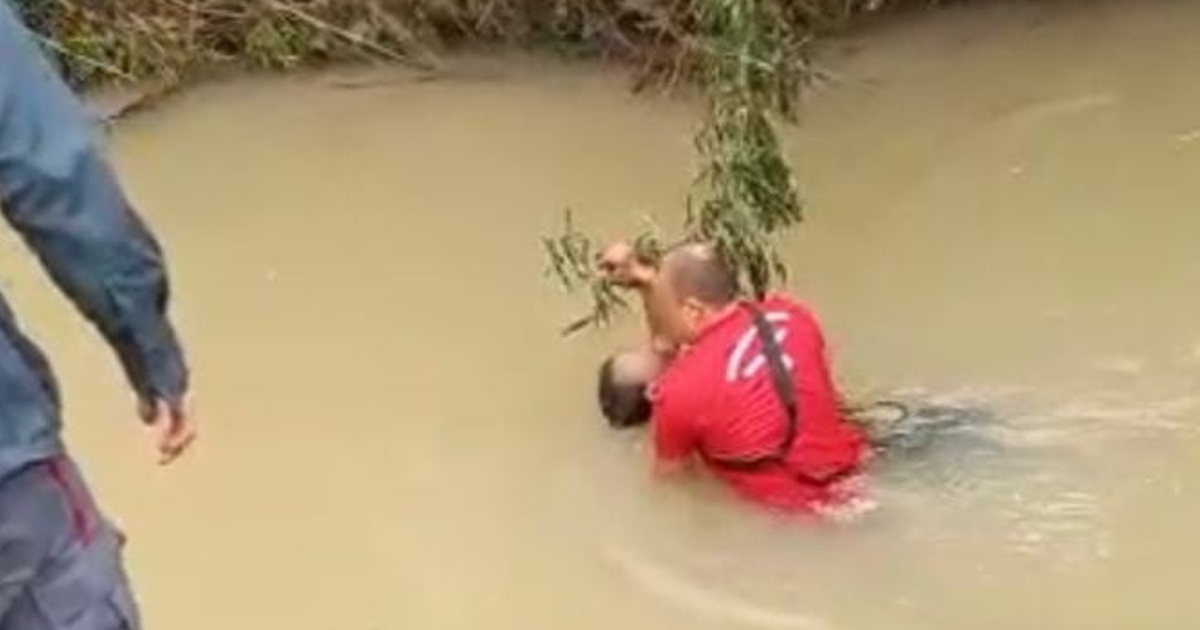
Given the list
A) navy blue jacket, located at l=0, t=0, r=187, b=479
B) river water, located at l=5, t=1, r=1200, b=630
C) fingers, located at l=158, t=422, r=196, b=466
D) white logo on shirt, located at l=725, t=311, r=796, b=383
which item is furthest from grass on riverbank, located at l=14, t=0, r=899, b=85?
navy blue jacket, located at l=0, t=0, r=187, b=479

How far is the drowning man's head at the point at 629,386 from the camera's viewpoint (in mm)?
6000

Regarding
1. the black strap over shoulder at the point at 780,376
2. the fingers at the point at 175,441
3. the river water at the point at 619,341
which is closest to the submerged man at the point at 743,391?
the black strap over shoulder at the point at 780,376

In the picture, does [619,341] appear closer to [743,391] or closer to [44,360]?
[743,391]

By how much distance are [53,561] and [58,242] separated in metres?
0.40

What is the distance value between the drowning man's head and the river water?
63mm

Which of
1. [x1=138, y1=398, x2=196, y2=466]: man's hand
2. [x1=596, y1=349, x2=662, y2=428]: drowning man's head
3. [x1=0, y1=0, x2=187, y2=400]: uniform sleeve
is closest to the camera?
[x1=0, y1=0, x2=187, y2=400]: uniform sleeve

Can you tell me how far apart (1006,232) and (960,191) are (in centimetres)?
26

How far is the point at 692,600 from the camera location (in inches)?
216

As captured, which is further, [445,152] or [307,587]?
[445,152]

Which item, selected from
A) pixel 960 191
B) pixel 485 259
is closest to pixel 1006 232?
pixel 960 191

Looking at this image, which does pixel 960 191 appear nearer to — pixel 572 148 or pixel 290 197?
pixel 572 148

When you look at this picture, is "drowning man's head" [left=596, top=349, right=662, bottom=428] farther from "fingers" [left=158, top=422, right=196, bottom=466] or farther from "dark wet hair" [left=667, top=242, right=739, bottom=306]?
"fingers" [left=158, top=422, right=196, bottom=466]

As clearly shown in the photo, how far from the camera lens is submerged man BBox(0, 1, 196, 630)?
3184 millimetres

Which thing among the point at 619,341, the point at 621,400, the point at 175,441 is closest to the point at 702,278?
the point at 621,400
